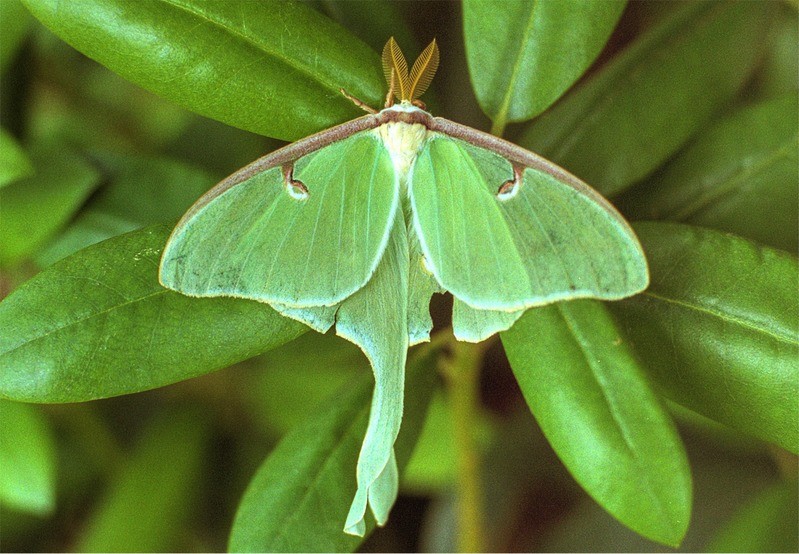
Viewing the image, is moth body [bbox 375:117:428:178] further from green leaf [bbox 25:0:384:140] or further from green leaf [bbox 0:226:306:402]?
green leaf [bbox 0:226:306:402]

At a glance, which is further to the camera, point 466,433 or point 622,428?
point 466,433

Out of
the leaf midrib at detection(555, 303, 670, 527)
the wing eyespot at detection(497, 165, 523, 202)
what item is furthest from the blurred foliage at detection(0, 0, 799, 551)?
the wing eyespot at detection(497, 165, 523, 202)

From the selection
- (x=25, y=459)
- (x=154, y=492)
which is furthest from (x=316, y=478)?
(x=154, y=492)

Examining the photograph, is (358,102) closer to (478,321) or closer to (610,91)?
(478,321)

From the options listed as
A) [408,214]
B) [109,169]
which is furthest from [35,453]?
[408,214]

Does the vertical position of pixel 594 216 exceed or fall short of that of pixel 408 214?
it falls short

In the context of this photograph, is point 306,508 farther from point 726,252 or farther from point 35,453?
point 726,252
